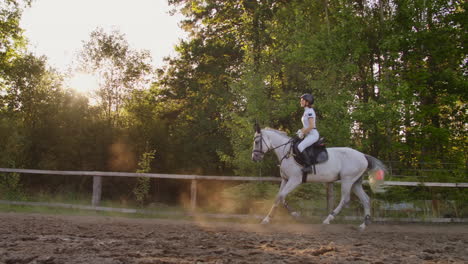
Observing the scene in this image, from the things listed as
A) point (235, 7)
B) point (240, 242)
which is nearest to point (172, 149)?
point (235, 7)

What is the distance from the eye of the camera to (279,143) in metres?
9.94

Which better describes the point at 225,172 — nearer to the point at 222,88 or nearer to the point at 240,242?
the point at 222,88

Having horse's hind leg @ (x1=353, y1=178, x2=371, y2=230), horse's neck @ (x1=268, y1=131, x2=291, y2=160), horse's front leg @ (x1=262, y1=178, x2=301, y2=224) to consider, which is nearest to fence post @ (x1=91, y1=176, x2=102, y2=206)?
horse's front leg @ (x1=262, y1=178, x2=301, y2=224)

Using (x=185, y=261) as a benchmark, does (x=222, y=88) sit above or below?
above

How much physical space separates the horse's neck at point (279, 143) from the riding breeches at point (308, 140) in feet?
1.86

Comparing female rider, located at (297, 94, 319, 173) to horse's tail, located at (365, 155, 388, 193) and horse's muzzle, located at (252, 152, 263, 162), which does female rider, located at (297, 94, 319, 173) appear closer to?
horse's muzzle, located at (252, 152, 263, 162)

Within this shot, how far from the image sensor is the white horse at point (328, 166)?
9.62 m

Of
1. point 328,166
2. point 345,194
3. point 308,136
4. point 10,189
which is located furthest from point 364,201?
point 10,189

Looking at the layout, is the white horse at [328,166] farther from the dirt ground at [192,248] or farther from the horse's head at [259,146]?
the dirt ground at [192,248]

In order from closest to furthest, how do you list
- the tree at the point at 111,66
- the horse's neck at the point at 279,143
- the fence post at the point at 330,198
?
the horse's neck at the point at 279,143, the fence post at the point at 330,198, the tree at the point at 111,66

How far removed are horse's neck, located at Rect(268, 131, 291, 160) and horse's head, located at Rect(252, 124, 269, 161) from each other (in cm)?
24

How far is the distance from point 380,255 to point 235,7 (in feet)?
63.3

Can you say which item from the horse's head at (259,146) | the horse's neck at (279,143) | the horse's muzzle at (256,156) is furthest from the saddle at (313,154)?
the horse's muzzle at (256,156)

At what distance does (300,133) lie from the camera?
946cm
